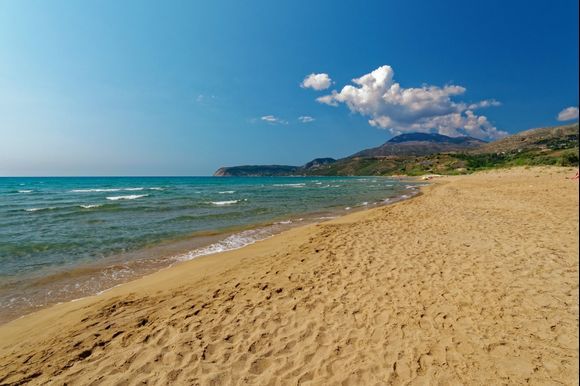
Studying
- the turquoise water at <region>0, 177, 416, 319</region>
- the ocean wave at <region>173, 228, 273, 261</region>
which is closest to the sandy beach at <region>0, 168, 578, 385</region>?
the turquoise water at <region>0, 177, 416, 319</region>

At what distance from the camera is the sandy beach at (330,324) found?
396cm

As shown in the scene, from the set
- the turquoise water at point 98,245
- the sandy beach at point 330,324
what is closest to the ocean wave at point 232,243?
the turquoise water at point 98,245

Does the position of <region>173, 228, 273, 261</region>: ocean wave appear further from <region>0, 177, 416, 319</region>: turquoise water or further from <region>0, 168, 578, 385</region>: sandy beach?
<region>0, 168, 578, 385</region>: sandy beach

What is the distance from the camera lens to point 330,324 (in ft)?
16.7

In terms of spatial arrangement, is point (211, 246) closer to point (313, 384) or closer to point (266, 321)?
point (266, 321)

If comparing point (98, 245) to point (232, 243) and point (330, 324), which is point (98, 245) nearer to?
point (232, 243)

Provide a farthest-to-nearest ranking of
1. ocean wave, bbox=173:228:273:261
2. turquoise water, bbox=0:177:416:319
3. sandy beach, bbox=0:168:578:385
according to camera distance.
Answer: ocean wave, bbox=173:228:273:261 < turquoise water, bbox=0:177:416:319 < sandy beach, bbox=0:168:578:385

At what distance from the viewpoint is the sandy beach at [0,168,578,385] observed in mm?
3957

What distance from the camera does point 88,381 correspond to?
398cm

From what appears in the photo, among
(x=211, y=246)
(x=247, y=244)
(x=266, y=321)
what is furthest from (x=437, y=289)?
(x=211, y=246)

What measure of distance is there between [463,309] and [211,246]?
9.75 meters

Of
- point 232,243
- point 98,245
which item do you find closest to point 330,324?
point 232,243

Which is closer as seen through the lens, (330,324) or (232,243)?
(330,324)

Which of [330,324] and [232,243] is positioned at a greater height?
[330,324]
